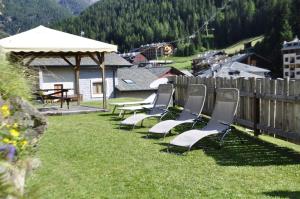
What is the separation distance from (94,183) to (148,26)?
13794 centimetres

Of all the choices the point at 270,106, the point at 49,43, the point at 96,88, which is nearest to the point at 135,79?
the point at 96,88

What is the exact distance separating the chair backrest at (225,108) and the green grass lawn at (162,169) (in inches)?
14.2

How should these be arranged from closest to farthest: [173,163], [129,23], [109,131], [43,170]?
[43,170] → [173,163] → [109,131] → [129,23]

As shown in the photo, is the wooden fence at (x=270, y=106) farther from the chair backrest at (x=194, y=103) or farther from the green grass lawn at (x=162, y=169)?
the chair backrest at (x=194, y=103)

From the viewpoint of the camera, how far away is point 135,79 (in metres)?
42.4

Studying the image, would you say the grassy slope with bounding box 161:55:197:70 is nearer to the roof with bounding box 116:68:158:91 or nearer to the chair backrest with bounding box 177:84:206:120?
the roof with bounding box 116:68:158:91

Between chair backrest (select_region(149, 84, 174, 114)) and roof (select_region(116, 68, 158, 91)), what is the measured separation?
84.8 ft

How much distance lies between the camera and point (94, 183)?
5.24 m

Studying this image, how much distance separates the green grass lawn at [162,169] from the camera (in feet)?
15.8

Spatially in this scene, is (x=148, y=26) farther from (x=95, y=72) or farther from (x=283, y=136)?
(x=283, y=136)

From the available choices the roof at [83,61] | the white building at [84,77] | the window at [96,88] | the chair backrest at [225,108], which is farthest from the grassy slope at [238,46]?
the chair backrest at [225,108]

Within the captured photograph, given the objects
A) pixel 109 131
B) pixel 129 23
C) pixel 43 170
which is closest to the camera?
pixel 43 170

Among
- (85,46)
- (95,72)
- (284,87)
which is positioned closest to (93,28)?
(95,72)

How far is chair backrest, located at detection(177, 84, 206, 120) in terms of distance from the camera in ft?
30.5
